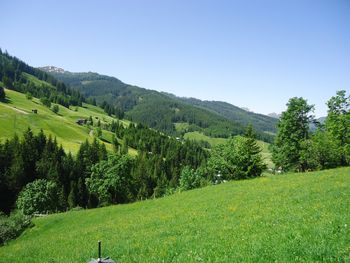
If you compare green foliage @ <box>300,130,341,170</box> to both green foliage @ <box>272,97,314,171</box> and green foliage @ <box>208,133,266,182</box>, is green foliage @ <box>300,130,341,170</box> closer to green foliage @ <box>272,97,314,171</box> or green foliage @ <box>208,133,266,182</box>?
green foliage @ <box>272,97,314,171</box>

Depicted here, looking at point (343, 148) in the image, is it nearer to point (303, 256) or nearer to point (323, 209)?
point (323, 209)

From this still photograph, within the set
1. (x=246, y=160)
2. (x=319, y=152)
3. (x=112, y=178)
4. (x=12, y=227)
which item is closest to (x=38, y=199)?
(x=112, y=178)

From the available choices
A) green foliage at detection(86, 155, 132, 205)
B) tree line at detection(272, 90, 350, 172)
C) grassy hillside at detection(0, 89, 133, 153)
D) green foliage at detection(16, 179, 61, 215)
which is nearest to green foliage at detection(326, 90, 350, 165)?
tree line at detection(272, 90, 350, 172)

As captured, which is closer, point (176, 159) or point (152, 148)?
point (176, 159)

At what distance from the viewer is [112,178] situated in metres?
76.3

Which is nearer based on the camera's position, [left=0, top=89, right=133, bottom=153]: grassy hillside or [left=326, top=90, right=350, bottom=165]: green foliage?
[left=326, top=90, right=350, bottom=165]: green foliage

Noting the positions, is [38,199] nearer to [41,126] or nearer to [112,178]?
[112,178]

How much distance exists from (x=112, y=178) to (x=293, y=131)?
42.9 m

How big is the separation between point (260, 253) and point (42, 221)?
45887 millimetres

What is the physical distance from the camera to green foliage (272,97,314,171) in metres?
62.2

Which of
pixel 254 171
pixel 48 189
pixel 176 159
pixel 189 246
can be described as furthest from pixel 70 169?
pixel 189 246

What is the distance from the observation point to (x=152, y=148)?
644 feet

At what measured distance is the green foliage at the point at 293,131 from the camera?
62.2 m

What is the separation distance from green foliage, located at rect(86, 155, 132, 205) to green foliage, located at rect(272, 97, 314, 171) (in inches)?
1453
